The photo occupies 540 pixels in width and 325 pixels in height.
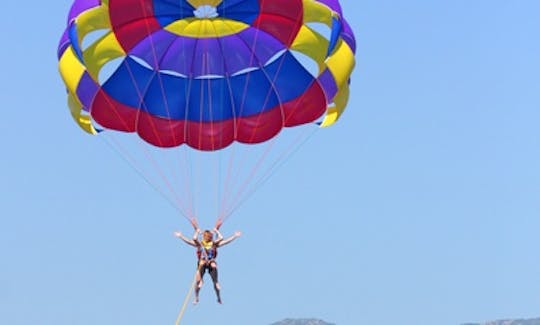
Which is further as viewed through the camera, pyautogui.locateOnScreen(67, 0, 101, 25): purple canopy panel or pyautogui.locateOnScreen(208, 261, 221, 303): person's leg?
pyautogui.locateOnScreen(67, 0, 101, 25): purple canopy panel

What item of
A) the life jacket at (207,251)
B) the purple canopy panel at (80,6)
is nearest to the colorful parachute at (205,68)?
the purple canopy panel at (80,6)

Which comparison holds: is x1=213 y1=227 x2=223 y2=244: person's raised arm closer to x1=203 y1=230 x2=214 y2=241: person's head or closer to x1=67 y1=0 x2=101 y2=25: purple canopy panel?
x1=203 y1=230 x2=214 y2=241: person's head

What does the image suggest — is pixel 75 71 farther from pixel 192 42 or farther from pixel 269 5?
pixel 269 5

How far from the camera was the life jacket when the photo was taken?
25.3 m

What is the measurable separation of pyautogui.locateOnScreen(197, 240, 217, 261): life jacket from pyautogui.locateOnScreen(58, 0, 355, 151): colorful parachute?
13.0 ft

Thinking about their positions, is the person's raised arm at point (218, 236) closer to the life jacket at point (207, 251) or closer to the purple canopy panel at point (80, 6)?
the life jacket at point (207, 251)

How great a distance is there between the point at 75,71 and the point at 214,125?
335 centimetres

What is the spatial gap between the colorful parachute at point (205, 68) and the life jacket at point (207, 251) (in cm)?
397

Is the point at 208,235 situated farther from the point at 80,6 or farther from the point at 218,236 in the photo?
the point at 80,6

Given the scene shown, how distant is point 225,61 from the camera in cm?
2808

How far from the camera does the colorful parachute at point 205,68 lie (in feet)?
88.5

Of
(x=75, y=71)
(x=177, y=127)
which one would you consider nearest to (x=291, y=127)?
(x=177, y=127)

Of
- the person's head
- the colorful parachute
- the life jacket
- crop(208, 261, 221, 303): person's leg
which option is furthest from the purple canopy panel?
crop(208, 261, 221, 303): person's leg

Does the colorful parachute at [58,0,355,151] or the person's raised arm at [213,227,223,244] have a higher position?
the colorful parachute at [58,0,355,151]
